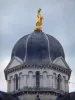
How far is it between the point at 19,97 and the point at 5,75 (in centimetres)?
450

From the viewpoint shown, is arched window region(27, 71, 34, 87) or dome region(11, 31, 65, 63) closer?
arched window region(27, 71, 34, 87)

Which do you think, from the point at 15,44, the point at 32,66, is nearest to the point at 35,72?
the point at 32,66

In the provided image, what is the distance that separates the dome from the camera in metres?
80.1

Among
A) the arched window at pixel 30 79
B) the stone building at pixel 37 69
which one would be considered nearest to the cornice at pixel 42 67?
the stone building at pixel 37 69

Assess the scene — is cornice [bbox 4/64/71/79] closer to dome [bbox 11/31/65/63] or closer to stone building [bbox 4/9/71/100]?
stone building [bbox 4/9/71/100]

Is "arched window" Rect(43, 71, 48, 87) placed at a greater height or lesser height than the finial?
lesser

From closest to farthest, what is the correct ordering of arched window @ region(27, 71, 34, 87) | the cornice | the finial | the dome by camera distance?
arched window @ region(27, 71, 34, 87), the cornice, the dome, the finial

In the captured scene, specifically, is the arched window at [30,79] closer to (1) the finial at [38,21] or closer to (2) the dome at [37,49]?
(2) the dome at [37,49]

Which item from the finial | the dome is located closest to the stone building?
the dome

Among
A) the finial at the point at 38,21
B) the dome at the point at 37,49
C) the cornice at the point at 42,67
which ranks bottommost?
the cornice at the point at 42,67

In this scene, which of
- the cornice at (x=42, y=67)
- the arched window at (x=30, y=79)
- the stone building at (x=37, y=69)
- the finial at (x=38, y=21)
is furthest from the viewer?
the finial at (x=38, y=21)

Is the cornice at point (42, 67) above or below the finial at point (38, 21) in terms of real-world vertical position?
below

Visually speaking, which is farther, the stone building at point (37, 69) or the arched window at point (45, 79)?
the arched window at point (45, 79)

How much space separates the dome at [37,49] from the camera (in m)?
80.1
